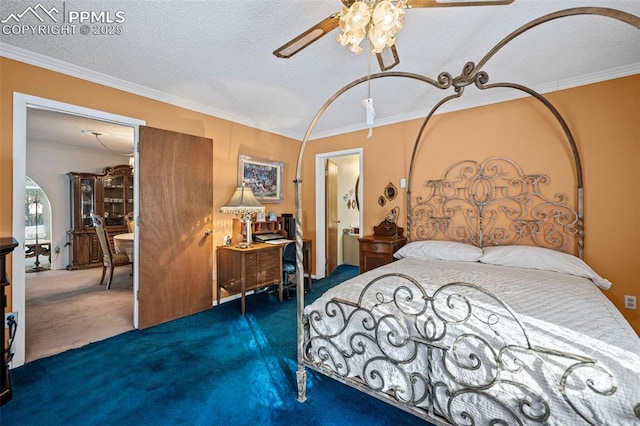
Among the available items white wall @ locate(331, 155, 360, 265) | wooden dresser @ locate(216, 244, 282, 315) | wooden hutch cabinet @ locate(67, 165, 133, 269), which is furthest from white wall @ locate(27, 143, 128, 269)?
white wall @ locate(331, 155, 360, 265)

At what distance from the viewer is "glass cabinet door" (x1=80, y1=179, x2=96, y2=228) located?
5.70 m

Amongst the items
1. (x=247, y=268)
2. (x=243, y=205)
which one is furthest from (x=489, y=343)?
(x=243, y=205)

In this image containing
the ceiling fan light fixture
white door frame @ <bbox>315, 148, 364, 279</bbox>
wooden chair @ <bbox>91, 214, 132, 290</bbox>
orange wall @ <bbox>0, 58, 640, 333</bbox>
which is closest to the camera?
the ceiling fan light fixture

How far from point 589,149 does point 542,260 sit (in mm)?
1244

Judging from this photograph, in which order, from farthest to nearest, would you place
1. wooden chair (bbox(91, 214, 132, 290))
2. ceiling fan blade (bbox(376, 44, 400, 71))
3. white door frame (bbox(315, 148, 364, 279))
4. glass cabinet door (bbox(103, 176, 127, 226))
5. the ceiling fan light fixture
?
glass cabinet door (bbox(103, 176, 127, 226)), white door frame (bbox(315, 148, 364, 279)), wooden chair (bbox(91, 214, 132, 290)), ceiling fan blade (bbox(376, 44, 400, 71)), the ceiling fan light fixture

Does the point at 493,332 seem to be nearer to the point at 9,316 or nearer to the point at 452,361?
the point at 452,361

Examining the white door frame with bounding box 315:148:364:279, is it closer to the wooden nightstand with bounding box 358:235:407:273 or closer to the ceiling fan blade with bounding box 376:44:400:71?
the wooden nightstand with bounding box 358:235:407:273

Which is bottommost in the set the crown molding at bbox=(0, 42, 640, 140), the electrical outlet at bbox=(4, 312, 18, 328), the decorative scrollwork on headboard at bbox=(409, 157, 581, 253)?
the electrical outlet at bbox=(4, 312, 18, 328)

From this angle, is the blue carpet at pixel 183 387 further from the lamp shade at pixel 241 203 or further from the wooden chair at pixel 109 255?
the wooden chair at pixel 109 255

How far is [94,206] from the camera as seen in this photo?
19.0 feet

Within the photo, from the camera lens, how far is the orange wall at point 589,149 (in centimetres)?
247

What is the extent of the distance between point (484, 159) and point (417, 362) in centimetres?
A: 268

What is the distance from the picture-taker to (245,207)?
3.41 metres

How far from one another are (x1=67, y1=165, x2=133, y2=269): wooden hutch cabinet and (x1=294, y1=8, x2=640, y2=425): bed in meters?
6.07
